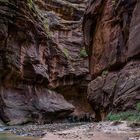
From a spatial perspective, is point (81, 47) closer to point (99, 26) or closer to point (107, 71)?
point (99, 26)

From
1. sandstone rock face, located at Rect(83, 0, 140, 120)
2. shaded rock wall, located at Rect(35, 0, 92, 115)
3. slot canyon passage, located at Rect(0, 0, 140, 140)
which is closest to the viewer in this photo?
slot canyon passage, located at Rect(0, 0, 140, 140)

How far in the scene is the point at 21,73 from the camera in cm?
4178

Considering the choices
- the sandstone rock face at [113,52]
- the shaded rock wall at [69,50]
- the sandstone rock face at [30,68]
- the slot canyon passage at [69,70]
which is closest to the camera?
the slot canyon passage at [69,70]

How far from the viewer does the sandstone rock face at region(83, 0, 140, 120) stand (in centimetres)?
2416

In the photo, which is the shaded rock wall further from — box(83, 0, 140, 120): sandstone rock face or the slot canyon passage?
box(83, 0, 140, 120): sandstone rock face

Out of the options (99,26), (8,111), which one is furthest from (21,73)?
(99,26)

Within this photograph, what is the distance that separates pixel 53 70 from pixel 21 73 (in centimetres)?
1079

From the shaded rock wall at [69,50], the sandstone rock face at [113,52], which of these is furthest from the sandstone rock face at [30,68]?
the sandstone rock face at [113,52]

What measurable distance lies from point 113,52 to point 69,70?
965 inches

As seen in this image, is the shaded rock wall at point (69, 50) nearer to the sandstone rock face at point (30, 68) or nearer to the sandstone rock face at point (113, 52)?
the sandstone rock face at point (30, 68)

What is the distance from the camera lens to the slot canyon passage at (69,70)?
848 inches

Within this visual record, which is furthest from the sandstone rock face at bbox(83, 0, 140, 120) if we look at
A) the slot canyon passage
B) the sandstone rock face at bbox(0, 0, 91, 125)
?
the sandstone rock face at bbox(0, 0, 91, 125)

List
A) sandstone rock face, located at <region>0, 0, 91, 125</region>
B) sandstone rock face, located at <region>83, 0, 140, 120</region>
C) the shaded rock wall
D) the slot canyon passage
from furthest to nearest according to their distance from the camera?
1. the shaded rock wall
2. sandstone rock face, located at <region>0, 0, 91, 125</region>
3. sandstone rock face, located at <region>83, 0, 140, 120</region>
4. the slot canyon passage

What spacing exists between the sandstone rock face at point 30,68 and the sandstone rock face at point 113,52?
9.22 meters
